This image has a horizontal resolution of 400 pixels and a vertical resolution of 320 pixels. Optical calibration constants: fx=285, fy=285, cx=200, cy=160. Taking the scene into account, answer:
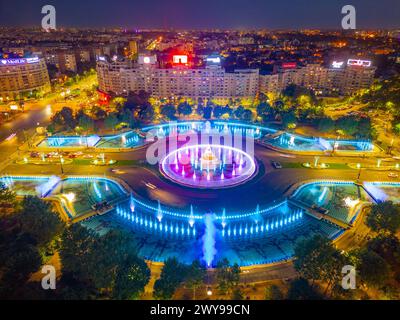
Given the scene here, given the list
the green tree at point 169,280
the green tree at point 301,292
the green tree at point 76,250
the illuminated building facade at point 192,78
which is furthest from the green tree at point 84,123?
the green tree at point 301,292

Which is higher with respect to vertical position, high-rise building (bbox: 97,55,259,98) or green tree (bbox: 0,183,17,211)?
high-rise building (bbox: 97,55,259,98)

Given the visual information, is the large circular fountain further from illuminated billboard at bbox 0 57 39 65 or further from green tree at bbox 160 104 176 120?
illuminated billboard at bbox 0 57 39 65

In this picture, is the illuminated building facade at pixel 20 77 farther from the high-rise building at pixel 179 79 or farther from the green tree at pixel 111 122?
the green tree at pixel 111 122

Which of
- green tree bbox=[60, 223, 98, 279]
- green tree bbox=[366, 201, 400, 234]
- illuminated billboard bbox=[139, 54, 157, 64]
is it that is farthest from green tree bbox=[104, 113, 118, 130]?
green tree bbox=[366, 201, 400, 234]

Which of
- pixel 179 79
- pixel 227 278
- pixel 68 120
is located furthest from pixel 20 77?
pixel 227 278

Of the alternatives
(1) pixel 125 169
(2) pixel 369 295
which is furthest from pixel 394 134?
(1) pixel 125 169
